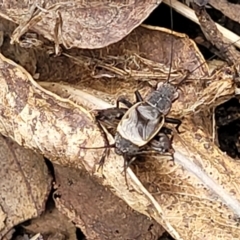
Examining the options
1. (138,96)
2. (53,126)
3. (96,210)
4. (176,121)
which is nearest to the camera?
(53,126)

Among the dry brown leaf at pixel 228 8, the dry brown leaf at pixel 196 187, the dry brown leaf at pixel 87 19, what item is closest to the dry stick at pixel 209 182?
the dry brown leaf at pixel 196 187

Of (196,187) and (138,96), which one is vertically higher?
(138,96)

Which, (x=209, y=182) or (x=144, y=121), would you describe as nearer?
(x=209, y=182)

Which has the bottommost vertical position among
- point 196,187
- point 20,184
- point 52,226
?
point 52,226

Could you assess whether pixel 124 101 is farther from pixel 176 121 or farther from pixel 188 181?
pixel 188 181

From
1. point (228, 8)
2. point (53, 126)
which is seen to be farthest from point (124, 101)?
point (228, 8)

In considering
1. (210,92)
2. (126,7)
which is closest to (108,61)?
(126,7)
